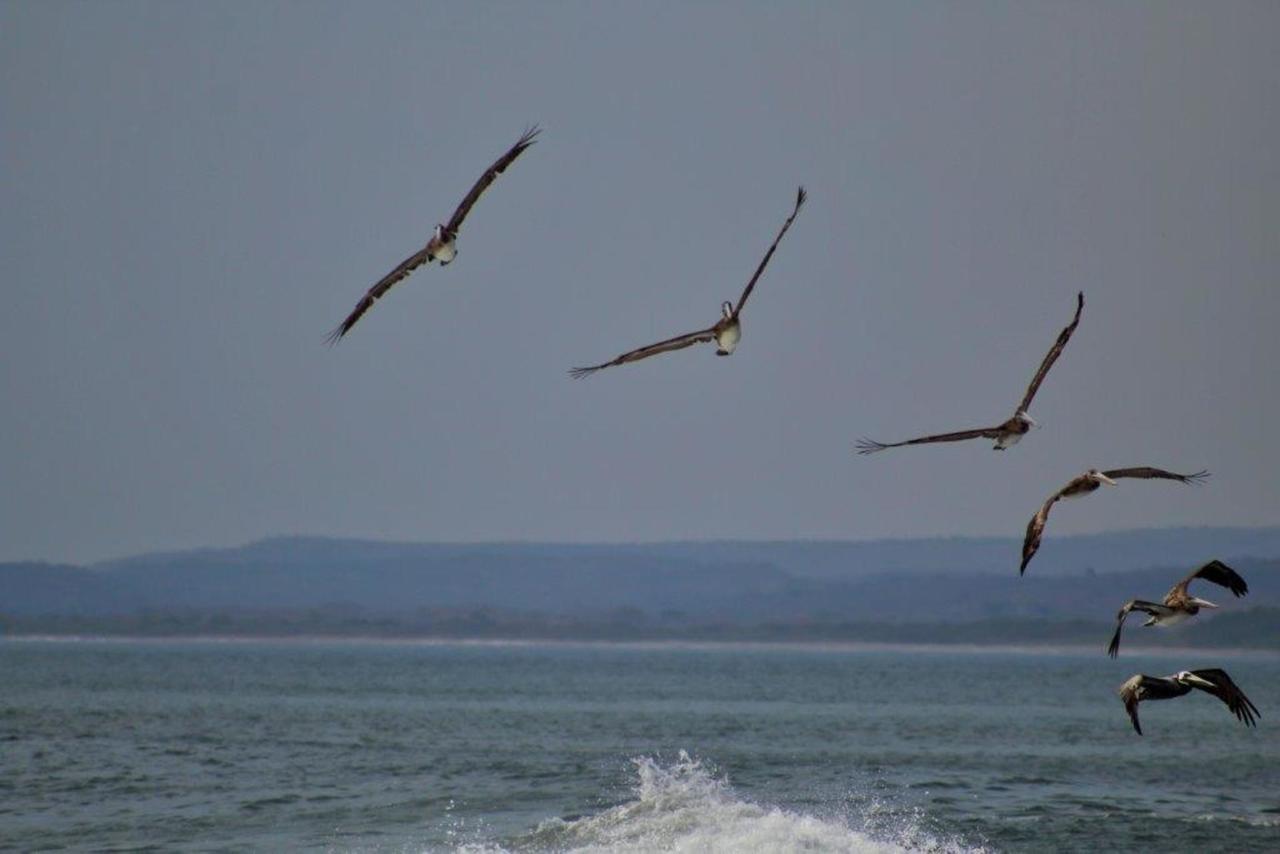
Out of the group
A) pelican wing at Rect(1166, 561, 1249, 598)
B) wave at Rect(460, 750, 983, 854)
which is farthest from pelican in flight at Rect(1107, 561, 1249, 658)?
wave at Rect(460, 750, 983, 854)

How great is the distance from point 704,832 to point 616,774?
1444cm

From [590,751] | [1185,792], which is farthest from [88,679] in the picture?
[1185,792]

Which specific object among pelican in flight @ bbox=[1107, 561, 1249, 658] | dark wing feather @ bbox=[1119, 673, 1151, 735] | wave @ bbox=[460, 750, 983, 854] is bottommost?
wave @ bbox=[460, 750, 983, 854]

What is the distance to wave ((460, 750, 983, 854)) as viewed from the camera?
27.7m

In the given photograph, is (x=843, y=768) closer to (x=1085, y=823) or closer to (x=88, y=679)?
(x=1085, y=823)

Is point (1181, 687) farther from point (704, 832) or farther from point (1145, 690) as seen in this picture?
point (704, 832)

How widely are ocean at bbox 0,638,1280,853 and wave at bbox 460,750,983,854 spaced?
0.21ft

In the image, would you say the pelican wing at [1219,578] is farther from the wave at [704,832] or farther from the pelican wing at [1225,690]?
the wave at [704,832]

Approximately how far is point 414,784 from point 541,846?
1161cm

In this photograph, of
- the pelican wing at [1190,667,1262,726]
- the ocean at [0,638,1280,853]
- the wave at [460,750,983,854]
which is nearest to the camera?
the pelican wing at [1190,667,1262,726]

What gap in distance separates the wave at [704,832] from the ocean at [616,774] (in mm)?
65

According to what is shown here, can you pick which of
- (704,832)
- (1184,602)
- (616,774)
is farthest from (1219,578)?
(616,774)

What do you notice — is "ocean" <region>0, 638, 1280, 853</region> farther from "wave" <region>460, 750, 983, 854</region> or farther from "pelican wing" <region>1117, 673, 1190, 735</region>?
"pelican wing" <region>1117, 673, 1190, 735</region>

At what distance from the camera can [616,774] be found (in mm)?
42594
